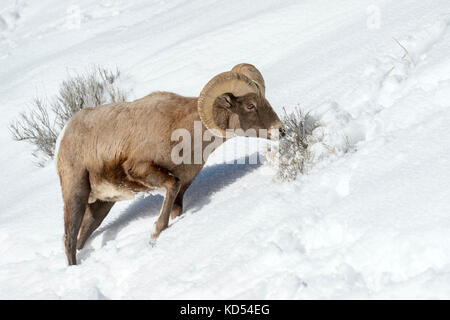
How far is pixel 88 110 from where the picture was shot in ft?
23.1

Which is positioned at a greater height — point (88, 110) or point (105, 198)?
point (88, 110)

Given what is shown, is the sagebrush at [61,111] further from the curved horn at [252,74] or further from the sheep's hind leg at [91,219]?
the curved horn at [252,74]

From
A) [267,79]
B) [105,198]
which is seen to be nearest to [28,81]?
[267,79]

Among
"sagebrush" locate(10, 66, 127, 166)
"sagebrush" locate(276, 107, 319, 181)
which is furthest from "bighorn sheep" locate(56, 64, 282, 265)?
"sagebrush" locate(10, 66, 127, 166)

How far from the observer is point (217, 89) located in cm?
623

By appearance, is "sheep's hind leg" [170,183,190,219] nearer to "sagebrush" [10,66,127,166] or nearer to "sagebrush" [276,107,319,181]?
"sagebrush" [276,107,319,181]

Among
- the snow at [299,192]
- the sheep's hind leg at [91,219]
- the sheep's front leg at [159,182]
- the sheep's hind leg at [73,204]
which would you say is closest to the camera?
the snow at [299,192]

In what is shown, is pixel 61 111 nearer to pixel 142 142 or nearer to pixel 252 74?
pixel 142 142

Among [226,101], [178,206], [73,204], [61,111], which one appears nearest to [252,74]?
[226,101]

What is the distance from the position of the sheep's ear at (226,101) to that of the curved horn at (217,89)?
0.09 m

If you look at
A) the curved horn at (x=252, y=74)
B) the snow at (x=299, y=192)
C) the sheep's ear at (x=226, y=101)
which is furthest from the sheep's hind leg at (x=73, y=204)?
the curved horn at (x=252, y=74)

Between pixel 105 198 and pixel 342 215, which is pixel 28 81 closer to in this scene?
pixel 105 198

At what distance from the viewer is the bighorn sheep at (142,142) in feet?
21.1
